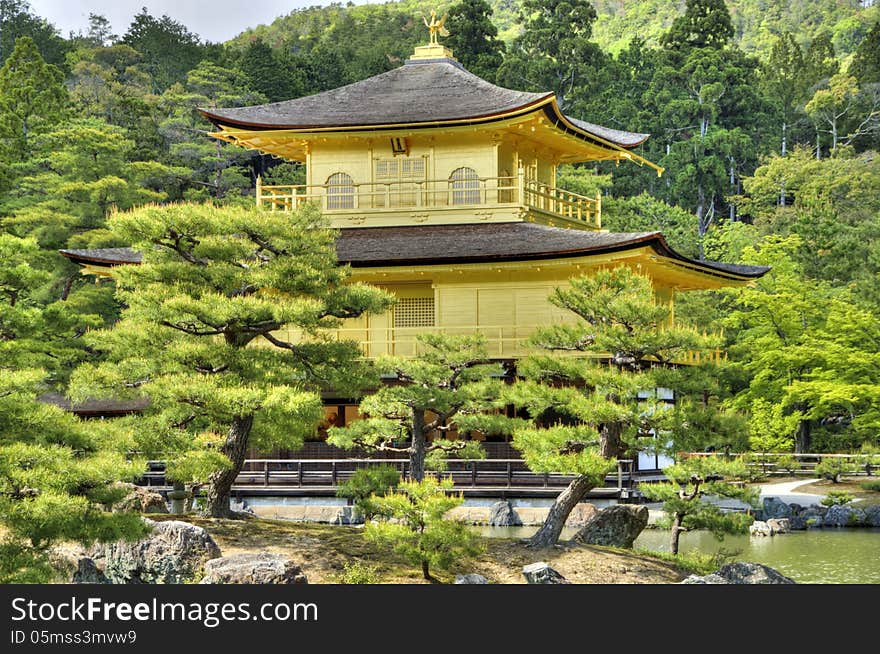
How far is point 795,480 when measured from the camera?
38375mm

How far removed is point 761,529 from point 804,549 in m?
2.93

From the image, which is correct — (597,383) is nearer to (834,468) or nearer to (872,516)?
(872,516)

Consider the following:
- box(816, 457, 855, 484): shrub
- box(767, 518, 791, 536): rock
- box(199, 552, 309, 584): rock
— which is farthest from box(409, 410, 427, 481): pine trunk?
box(816, 457, 855, 484): shrub

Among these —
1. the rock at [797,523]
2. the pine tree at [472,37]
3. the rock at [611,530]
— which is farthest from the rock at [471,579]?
the pine tree at [472,37]

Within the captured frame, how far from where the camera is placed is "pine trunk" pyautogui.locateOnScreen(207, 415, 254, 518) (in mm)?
22266

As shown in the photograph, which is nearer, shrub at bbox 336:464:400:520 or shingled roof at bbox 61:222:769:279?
shrub at bbox 336:464:400:520

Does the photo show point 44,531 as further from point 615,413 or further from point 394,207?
point 394,207

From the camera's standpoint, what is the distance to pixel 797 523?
30.7 meters

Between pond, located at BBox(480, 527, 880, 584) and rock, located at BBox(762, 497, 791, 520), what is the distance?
36.8 inches

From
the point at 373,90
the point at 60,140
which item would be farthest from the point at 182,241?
the point at 60,140

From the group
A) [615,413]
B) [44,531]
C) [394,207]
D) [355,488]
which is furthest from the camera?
[394,207]

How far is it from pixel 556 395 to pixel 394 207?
1451cm

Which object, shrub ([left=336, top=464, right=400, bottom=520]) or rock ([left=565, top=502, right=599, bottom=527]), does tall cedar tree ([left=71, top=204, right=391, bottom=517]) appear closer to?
shrub ([left=336, top=464, right=400, bottom=520])

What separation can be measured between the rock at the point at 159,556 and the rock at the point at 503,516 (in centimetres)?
1019
